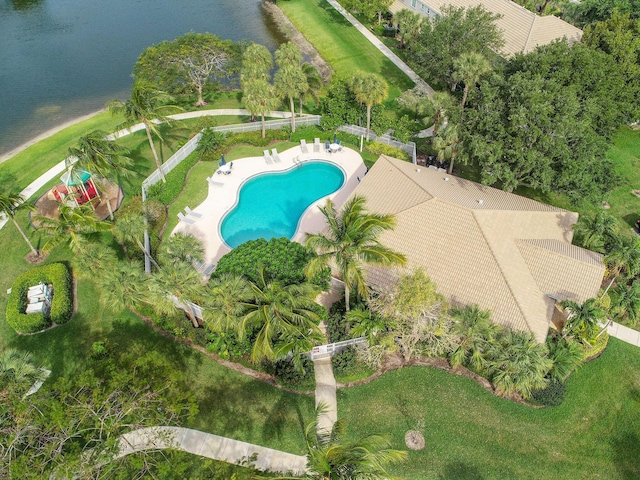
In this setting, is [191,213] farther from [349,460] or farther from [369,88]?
[349,460]

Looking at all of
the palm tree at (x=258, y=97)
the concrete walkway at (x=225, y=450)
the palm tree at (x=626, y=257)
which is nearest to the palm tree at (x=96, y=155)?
the palm tree at (x=258, y=97)

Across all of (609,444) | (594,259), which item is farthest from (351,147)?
(609,444)

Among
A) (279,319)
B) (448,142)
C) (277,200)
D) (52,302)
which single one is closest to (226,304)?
(279,319)

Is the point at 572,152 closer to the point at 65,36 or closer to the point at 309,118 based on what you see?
the point at 309,118

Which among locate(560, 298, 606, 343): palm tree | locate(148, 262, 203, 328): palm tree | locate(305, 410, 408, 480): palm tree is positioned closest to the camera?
locate(305, 410, 408, 480): palm tree

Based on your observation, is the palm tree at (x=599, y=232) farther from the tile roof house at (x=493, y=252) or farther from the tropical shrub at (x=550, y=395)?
the tropical shrub at (x=550, y=395)

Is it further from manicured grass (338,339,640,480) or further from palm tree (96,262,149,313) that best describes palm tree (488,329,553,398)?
palm tree (96,262,149,313)

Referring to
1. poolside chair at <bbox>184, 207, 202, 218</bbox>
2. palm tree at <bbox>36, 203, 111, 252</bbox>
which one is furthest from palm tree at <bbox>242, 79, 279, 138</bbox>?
palm tree at <bbox>36, 203, 111, 252</bbox>

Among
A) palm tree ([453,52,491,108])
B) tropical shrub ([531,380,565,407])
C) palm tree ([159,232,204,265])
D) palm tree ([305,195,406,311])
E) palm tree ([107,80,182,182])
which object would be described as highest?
palm tree ([453,52,491,108])
